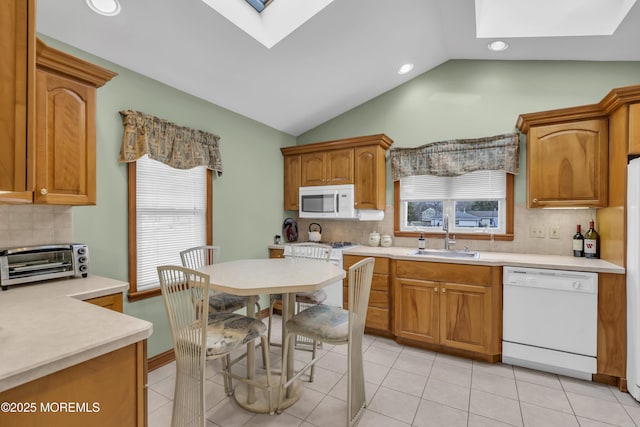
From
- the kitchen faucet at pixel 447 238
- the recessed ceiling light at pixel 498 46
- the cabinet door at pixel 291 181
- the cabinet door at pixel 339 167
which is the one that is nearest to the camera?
the recessed ceiling light at pixel 498 46

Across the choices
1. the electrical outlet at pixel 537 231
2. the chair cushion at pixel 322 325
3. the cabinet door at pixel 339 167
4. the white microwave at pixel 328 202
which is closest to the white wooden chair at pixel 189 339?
the chair cushion at pixel 322 325

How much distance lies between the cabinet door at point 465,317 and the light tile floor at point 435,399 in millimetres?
177

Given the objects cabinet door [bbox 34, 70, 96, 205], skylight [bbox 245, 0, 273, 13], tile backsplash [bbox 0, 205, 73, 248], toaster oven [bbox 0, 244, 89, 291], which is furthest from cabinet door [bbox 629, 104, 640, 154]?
tile backsplash [bbox 0, 205, 73, 248]

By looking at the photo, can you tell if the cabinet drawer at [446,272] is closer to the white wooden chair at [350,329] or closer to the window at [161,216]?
the white wooden chair at [350,329]

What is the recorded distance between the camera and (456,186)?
11.3ft

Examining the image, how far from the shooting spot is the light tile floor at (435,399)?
75.8 inches

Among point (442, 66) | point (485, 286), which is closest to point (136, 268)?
point (485, 286)

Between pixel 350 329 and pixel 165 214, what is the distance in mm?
2033

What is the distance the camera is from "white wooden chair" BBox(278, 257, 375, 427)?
5.81 ft

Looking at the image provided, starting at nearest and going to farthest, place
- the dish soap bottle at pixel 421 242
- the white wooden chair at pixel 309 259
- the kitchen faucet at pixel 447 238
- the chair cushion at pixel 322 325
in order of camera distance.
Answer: the chair cushion at pixel 322 325
the white wooden chair at pixel 309 259
the kitchen faucet at pixel 447 238
the dish soap bottle at pixel 421 242

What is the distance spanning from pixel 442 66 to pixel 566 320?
2.82 meters

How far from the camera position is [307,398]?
7.05 feet

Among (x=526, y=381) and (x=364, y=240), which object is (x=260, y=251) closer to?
(x=364, y=240)

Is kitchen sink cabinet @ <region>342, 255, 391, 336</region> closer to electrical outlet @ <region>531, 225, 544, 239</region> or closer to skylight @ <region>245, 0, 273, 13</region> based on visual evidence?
electrical outlet @ <region>531, 225, 544, 239</region>
